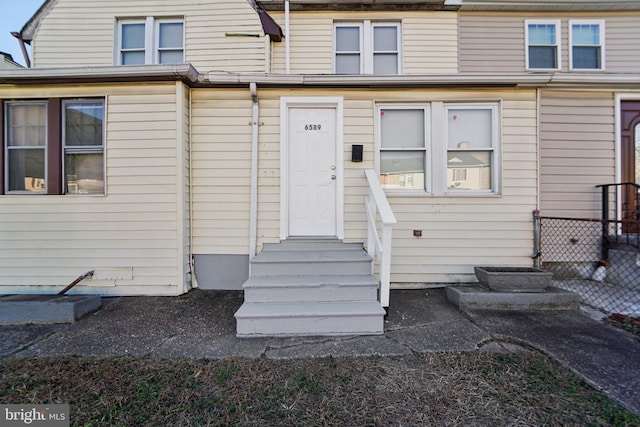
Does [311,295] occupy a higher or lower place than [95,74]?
lower

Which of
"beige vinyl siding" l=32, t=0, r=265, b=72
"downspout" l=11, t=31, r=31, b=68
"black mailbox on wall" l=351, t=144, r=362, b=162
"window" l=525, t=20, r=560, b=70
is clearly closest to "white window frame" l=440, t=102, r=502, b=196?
"black mailbox on wall" l=351, t=144, r=362, b=162

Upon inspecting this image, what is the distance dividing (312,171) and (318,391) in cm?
291

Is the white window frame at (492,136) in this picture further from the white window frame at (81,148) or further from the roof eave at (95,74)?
the white window frame at (81,148)

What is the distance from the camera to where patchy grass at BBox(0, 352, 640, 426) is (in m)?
1.71

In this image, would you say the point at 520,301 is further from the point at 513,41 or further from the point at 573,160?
the point at 513,41

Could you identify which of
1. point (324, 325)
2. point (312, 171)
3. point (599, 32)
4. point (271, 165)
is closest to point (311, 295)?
point (324, 325)

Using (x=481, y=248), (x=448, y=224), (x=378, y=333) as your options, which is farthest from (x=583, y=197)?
(x=378, y=333)

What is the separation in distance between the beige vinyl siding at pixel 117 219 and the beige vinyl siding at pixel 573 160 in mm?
6055

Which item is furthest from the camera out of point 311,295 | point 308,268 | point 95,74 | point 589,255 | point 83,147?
point 589,255

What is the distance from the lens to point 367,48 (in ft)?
17.5

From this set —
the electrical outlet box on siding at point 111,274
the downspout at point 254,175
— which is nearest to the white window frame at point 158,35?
the downspout at point 254,175

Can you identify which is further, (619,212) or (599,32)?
(599,32)

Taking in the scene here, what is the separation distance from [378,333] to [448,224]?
219 cm

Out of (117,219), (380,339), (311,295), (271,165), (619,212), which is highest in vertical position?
(271,165)
